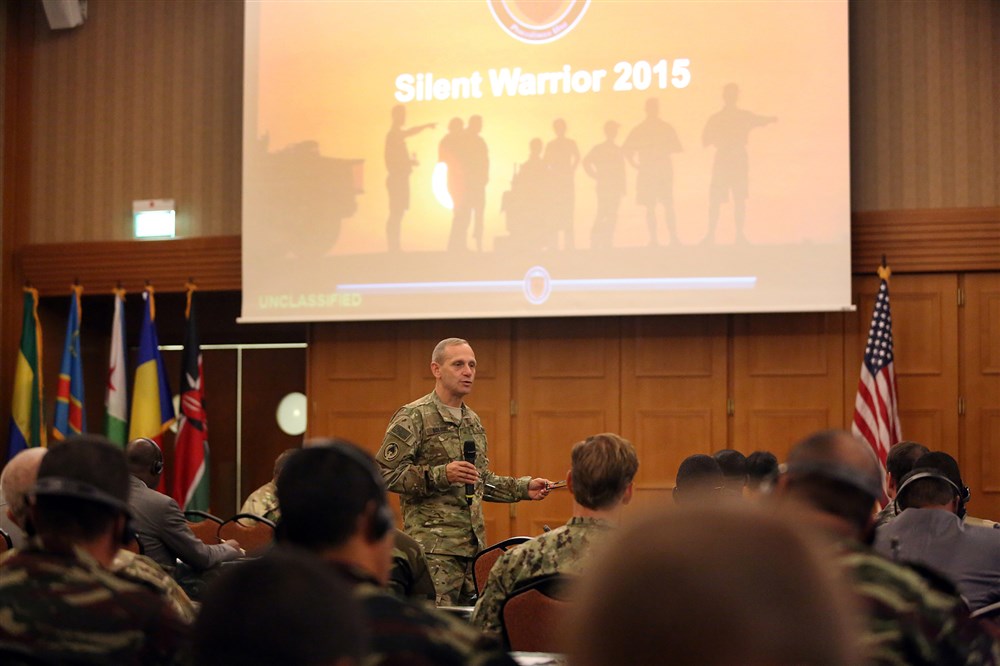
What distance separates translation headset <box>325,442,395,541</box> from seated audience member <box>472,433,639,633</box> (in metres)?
0.98

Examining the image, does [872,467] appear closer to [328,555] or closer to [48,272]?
[328,555]

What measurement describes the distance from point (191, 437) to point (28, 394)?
1472mm

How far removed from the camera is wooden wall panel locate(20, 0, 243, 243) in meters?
9.48

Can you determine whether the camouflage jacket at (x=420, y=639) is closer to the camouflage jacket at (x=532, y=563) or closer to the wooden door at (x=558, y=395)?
the camouflage jacket at (x=532, y=563)

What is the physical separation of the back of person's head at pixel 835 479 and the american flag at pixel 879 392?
601 cm

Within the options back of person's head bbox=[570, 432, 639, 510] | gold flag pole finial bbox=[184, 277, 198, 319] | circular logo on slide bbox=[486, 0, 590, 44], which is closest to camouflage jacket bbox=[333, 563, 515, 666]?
back of person's head bbox=[570, 432, 639, 510]

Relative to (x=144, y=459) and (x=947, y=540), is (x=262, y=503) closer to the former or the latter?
(x=144, y=459)

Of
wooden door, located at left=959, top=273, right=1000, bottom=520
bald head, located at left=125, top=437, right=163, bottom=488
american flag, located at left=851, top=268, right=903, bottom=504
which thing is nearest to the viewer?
bald head, located at left=125, top=437, right=163, bottom=488

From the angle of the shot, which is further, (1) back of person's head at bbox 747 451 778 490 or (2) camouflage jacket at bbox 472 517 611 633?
(1) back of person's head at bbox 747 451 778 490

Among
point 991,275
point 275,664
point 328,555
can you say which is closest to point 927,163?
point 991,275

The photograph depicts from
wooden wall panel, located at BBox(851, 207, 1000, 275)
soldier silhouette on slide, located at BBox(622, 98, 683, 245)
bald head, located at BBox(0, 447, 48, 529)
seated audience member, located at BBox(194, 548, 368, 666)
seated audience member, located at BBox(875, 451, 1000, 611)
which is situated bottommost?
seated audience member, located at BBox(875, 451, 1000, 611)

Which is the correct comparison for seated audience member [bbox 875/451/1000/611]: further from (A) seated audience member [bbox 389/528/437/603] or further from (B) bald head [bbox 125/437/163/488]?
(B) bald head [bbox 125/437/163/488]

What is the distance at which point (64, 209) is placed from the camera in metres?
9.79

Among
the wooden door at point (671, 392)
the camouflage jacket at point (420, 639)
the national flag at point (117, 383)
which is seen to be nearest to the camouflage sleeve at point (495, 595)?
the camouflage jacket at point (420, 639)
